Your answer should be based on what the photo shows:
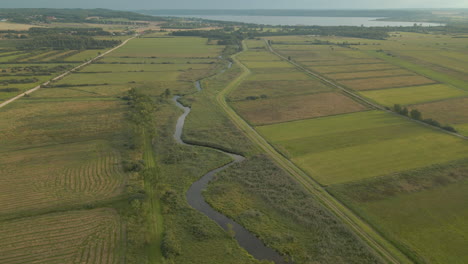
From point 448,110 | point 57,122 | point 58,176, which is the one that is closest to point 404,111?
point 448,110

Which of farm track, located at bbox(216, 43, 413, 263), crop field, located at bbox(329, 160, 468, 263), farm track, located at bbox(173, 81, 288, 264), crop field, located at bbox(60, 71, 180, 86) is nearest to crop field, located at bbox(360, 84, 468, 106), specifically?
crop field, located at bbox(329, 160, 468, 263)

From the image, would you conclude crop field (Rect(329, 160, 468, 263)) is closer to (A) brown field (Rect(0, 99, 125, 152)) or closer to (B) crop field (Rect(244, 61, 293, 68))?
(A) brown field (Rect(0, 99, 125, 152))

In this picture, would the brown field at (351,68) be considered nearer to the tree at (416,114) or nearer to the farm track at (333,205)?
the tree at (416,114)

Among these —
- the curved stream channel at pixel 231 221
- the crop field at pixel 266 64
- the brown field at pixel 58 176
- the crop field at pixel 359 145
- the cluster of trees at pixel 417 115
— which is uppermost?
the crop field at pixel 266 64

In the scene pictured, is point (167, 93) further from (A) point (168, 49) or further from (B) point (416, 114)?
(A) point (168, 49)

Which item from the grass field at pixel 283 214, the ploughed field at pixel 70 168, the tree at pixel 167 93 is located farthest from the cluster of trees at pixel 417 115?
the tree at pixel 167 93

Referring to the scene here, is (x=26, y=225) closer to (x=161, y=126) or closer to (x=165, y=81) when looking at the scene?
(x=161, y=126)
